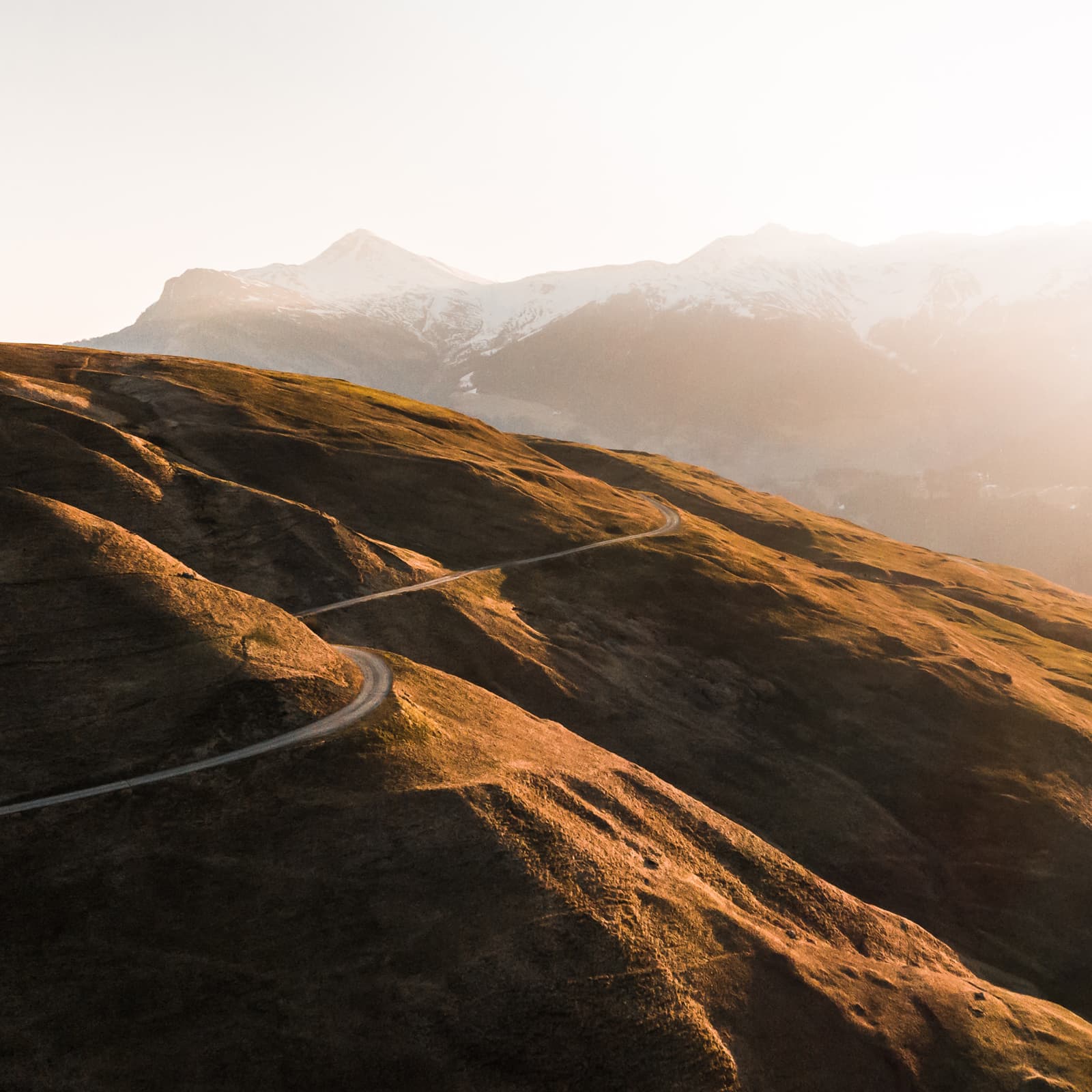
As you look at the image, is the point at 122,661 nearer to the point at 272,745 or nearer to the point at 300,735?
the point at 272,745

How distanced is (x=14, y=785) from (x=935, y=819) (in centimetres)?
8576

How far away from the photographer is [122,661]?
179 ft

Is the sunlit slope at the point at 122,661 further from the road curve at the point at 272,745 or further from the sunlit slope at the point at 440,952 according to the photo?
the sunlit slope at the point at 440,952

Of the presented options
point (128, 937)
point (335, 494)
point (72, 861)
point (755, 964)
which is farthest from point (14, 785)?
point (335, 494)

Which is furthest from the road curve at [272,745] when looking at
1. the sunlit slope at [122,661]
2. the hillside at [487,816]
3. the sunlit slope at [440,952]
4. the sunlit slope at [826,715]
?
the sunlit slope at [826,715]

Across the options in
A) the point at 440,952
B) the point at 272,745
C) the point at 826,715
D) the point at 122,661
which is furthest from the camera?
the point at 826,715

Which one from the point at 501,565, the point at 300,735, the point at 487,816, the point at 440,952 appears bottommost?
the point at 440,952

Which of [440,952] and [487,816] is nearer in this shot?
[440,952]

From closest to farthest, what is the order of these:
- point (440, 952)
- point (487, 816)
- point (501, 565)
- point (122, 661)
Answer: point (440, 952) → point (487, 816) → point (122, 661) → point (501, 565)

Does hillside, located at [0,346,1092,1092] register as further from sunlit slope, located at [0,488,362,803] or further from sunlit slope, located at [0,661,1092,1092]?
sunlit slope, located at [0,488,362,803]

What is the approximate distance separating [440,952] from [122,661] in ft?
89.9

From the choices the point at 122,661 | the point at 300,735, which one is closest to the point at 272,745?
the point at 300,735

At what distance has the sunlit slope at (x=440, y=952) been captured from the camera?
39.1 metres

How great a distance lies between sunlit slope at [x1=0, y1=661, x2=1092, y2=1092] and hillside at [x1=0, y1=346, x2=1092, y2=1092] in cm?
16
